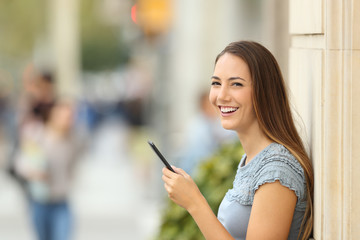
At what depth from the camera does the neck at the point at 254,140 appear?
2951mm

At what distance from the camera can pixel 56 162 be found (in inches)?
324

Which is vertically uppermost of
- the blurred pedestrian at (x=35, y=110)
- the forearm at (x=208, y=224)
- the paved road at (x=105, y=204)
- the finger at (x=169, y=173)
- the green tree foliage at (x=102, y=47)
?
the finger at (x=169, y=173)

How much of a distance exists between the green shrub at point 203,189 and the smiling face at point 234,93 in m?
2.79

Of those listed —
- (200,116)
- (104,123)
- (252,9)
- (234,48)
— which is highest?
(234,48)

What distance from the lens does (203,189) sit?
6.05 m

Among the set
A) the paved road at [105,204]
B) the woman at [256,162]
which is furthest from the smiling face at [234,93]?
the paved road at [105,204]

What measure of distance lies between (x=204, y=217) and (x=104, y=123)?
35.7 metres

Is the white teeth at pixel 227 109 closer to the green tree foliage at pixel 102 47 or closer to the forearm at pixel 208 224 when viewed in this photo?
the forearm at pixel 208 224

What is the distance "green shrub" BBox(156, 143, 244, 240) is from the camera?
19.2ft

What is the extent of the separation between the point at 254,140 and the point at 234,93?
0.21 meters

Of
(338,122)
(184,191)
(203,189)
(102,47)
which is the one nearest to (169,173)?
(184,191)

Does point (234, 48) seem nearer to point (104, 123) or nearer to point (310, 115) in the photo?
point (310, 115)

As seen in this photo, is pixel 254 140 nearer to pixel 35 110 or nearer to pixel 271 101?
pixel 271 101

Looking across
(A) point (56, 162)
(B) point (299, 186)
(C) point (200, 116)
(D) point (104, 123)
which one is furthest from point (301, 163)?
(D) point (104, 123)
